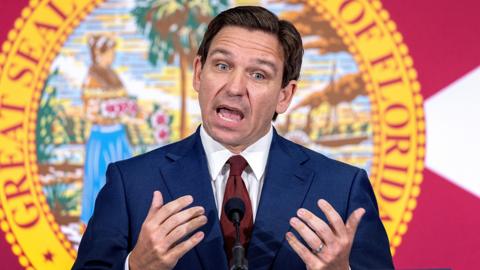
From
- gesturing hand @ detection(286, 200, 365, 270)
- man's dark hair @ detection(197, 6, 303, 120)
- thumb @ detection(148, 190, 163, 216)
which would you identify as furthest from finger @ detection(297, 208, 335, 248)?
man's dark hair @ detection(197, 6, 303, 120)

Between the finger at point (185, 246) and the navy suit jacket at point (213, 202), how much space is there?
25 centimetres

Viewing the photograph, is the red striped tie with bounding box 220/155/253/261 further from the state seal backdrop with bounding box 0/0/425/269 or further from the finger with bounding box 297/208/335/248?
the state seal backdrop with bounding box 0/0/425/269

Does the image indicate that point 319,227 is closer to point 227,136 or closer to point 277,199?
point 277,199

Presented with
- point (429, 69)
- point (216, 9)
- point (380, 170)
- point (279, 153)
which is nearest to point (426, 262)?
point (380, 170)

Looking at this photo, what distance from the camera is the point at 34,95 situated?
3227 mm

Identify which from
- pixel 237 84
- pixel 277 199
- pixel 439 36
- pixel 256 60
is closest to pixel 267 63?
pixel 256 60

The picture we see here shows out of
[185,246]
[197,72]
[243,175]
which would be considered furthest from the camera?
[197,72]

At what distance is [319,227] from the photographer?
1.92 metres

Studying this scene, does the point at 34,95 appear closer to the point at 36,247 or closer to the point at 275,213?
the point at 36,247

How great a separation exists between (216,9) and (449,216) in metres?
1.29

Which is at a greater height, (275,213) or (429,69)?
(429,69)

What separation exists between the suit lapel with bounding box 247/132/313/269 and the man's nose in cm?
25

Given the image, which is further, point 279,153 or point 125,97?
point 125,97

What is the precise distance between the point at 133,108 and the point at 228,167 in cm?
96
